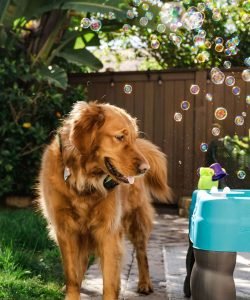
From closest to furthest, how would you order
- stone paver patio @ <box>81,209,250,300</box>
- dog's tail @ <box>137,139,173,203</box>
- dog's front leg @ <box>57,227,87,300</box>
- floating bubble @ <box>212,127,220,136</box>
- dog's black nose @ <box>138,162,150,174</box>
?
dog's black nose @ <box>138,162,150,174</box>
dog's front leg @ <box>57,227,87,300</box>
stone paver patio @ <box>81,209,250,300</box>
dog's tail @ <box>137,139,173,203</box>
floating bubble @ <box>212,127,220,136</box>

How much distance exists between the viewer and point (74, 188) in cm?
309

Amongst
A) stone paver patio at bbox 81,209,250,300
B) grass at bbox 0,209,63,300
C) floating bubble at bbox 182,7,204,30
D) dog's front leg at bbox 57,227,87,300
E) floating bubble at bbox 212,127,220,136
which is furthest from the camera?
floating bubble at bbox 212,127,220,136

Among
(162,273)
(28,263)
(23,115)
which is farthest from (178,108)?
(28,263)

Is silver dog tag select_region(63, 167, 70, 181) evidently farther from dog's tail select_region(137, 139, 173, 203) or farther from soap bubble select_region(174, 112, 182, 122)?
soap bubble select_region(174, 112, 182, 122)

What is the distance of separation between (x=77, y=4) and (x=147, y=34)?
203 cm

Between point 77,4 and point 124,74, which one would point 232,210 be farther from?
point 124,74

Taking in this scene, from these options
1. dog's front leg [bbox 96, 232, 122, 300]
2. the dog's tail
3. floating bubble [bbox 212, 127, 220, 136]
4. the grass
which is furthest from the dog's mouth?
floating bubble [bbox 212, 127, 220, 136]

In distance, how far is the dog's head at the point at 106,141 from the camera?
294 cm

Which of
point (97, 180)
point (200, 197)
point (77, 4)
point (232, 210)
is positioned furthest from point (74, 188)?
point (77, 4)

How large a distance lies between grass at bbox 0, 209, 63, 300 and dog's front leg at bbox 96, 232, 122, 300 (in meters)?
0.38

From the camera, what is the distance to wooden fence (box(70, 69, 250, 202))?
8102 mm

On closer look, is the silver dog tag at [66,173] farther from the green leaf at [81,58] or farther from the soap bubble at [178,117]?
the green leaf at [81,58]

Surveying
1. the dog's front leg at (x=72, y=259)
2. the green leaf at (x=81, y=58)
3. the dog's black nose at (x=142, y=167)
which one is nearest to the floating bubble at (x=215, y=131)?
the green leaf at (x=81, y=58)

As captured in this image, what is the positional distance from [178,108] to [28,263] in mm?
4886
